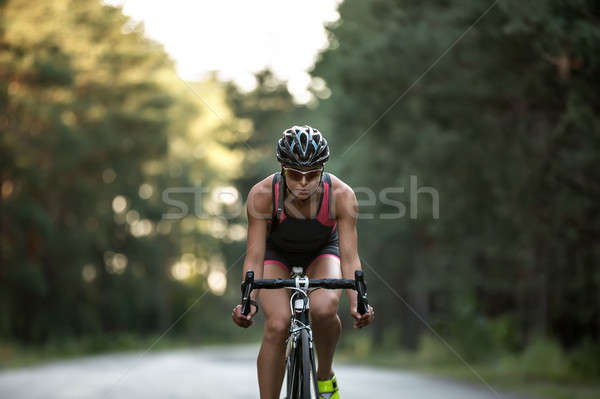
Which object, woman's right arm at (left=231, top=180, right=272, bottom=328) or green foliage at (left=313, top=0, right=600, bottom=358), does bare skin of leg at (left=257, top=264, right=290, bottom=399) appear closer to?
woman's right arm at (left=231, top=180, right=272, bottom=328)

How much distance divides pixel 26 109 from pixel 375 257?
45.7 feet

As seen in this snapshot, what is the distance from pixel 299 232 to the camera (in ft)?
17.0

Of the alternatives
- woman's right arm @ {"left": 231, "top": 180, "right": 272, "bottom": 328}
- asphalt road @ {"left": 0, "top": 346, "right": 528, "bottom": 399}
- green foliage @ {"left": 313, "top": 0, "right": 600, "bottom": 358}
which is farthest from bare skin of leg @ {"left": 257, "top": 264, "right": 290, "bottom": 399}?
green foliage @ {"left": 313, "top": 0, "right": 600, "bottom": 358}

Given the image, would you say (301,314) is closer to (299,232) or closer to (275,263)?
(299,232)

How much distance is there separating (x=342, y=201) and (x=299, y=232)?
346mm

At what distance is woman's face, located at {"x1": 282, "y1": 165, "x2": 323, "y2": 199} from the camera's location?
4.92 metres

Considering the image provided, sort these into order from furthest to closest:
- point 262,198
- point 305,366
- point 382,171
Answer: point 382,171
point 262,198
point 305,366

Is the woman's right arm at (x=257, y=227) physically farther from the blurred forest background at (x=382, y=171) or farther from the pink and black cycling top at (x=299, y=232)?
the blurred forest background at (x=382, y=171)

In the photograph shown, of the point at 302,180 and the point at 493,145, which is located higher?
the point at 493,145

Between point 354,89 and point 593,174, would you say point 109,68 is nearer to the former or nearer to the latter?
point 354,89

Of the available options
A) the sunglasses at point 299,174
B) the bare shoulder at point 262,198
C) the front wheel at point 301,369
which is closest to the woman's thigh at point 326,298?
the front wheel at point 301,369

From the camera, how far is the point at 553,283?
1669 cm

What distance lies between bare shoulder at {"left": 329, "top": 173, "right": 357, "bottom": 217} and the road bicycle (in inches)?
22.3

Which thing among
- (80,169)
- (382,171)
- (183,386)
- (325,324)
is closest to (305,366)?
(325,324)
